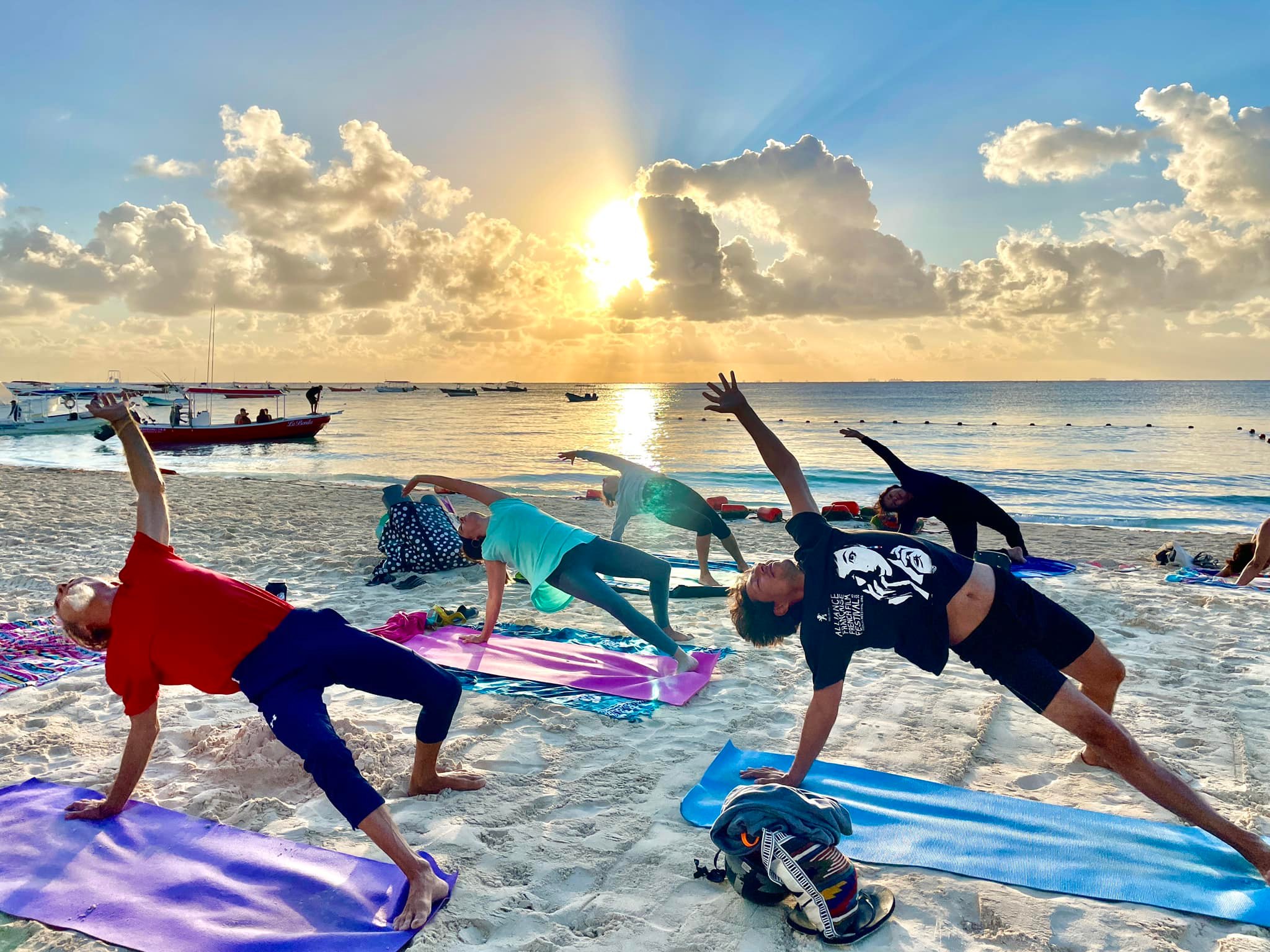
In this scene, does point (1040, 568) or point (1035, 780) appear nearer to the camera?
point (1035, 780)

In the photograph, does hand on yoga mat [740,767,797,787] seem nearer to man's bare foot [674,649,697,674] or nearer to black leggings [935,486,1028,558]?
man's bare foot [674,649,697,674]

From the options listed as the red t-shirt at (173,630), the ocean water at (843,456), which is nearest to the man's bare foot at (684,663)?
the red t-shirt at (173,630)

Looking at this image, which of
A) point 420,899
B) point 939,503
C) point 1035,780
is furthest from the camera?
point 939,503

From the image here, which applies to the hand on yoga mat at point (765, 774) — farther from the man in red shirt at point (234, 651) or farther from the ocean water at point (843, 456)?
the ocean water at point (843, 456)

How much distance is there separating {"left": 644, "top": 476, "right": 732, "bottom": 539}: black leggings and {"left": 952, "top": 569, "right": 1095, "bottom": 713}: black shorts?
4.86 m

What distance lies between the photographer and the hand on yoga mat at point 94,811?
11.7 ft

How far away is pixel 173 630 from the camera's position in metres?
3.12

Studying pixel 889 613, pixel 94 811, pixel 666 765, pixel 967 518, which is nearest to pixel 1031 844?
pixel 889 613

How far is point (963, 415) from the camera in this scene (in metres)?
65.8

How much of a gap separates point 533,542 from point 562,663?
0.95 metres

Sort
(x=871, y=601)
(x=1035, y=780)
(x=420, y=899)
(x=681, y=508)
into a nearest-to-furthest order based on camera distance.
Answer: (x=420, y=899) → (x=871, y=601) → (x=1035, y=780) → (x=681, y=508)

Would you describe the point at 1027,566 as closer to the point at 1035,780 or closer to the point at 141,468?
the point at 1035,780

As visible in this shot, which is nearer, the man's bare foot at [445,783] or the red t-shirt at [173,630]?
the red t-shirt at [173,630]

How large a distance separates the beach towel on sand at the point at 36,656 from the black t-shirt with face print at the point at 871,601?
183 inches
